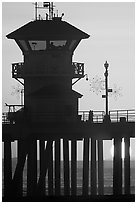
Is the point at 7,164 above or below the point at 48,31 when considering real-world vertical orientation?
below

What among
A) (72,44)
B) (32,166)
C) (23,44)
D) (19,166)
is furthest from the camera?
(72,44)

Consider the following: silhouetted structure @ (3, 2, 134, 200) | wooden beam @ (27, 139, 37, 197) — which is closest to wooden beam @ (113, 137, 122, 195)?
silhouetted structure @ (3, 2, 134, 200)

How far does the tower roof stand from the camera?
149 feet

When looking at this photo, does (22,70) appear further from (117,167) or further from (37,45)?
(117,167)

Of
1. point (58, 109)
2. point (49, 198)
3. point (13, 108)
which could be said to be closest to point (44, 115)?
point (58, 109)

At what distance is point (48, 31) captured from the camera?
4544 cm

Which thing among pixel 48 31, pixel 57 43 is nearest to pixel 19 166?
pixel 57 43

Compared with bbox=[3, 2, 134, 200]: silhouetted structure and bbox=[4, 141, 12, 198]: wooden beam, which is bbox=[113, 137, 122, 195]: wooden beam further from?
bbox=[4, 141, 12, 198]: wooden beam

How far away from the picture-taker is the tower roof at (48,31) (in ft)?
149

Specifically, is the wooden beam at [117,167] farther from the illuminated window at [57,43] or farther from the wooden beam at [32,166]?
the illuminated window at [57,43]

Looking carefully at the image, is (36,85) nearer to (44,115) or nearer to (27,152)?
(44,115)

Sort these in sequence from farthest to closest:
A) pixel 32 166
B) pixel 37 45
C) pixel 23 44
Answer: pixel 23 44 → pixel 37 45 → pixel 32 166

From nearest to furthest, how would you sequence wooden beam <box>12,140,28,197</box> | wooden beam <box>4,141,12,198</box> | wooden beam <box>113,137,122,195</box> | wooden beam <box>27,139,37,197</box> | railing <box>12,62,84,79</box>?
wooden beam <box>12,140,28,197</box> < wooden beam <box>113,137,122,195</box> < wooden beam <box>4,141,12,198</box> < wooden beam <box>27,139,37,197</box> < railing <box>12,62,84,79</box>

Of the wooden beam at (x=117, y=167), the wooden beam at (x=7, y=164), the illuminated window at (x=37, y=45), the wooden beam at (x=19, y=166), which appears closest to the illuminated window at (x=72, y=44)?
the illuminated window at (x=37, y=45)
